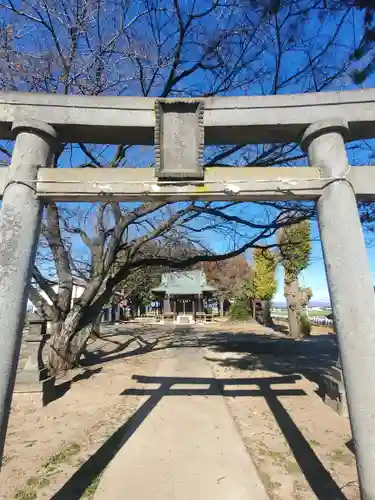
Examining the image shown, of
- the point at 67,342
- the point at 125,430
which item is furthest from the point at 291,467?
the point at 67,342

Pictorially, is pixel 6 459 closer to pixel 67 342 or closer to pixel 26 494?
pixel 26 494

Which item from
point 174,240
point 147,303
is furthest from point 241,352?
point 147,303

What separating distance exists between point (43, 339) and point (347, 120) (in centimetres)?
666

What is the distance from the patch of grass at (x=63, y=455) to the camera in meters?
3.64

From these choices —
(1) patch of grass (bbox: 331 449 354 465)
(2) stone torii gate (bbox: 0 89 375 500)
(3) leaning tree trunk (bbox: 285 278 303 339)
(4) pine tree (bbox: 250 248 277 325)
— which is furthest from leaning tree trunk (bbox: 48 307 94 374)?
(4) pine tree (bbox: 250 248 277 325)

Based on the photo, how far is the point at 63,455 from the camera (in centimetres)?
387

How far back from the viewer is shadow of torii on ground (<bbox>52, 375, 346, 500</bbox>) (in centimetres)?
318

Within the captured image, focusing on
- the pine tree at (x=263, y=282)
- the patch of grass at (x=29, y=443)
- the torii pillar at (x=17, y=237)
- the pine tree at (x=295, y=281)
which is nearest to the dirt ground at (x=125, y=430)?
the patch of grass at (x=29, y=443)

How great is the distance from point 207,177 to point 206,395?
483 cm

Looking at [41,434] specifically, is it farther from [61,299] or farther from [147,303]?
[147,303]

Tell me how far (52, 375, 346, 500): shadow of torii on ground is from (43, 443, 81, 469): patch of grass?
302mm

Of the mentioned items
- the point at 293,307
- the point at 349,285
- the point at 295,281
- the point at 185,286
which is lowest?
the point at 349,285

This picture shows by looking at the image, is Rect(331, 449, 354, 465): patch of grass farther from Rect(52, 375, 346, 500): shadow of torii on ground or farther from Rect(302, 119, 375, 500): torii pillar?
Rect(302, 119, 375, 500): torii pillar

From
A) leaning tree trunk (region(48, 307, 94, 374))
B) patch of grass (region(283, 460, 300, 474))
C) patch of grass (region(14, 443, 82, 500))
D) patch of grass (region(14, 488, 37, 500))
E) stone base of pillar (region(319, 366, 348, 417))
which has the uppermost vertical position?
leaning tree trunk (region(48, 307, 94, 374))
